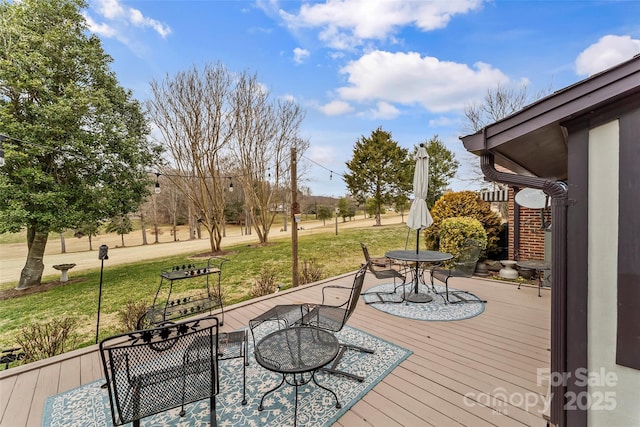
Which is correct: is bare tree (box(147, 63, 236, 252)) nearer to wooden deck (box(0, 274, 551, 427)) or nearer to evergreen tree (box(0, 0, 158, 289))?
evergreen tree (box(0, 0, 158, 289))

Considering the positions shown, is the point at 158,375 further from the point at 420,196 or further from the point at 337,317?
the point at 420,196

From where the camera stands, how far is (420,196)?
427cm

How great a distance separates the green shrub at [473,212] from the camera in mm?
6898

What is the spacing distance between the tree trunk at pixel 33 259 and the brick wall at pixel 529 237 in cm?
1208

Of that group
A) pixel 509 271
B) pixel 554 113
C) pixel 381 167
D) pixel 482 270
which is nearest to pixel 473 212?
pixel 482 270

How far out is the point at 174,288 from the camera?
6.42 metres

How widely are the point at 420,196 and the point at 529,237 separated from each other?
406 centimetres

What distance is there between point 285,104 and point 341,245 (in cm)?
682

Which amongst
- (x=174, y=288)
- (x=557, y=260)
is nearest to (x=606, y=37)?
(x=557, y=260)

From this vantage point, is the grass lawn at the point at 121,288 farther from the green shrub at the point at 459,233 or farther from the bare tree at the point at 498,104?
the bare tree at the point at 498,104

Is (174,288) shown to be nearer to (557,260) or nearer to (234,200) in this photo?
(557,260)

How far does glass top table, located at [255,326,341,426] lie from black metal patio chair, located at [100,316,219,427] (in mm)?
381

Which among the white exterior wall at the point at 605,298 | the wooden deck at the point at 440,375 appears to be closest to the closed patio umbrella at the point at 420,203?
the wooden deck at the point at 440,375

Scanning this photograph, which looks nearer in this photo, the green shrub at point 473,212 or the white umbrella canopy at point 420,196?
the white umbrella canopy at point 420,196
